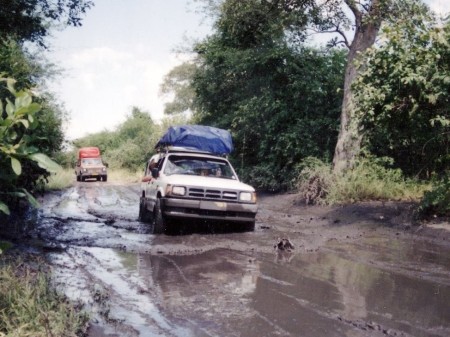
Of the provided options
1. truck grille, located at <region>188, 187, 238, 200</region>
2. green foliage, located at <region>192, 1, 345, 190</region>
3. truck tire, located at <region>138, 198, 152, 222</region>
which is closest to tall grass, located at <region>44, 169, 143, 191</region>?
truck tire, located at <region>138, 198, 152, 222</region>

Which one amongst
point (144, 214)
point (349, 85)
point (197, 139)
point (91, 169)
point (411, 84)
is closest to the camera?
point (411, 84)

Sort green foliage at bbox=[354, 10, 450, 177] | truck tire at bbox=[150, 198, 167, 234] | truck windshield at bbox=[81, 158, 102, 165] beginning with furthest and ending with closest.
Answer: truck windshield at bbox=[81, 158, 102, 165]
truck tire at bbox=[150, 198, 167, 234]
green foliage at bbox=[354, 10, 450, 177]

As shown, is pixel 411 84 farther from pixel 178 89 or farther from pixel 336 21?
pixel 178 89

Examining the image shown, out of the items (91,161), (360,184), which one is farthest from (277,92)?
(91,161)

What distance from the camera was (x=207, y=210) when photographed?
9.59 metres

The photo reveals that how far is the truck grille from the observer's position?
31.3 ft

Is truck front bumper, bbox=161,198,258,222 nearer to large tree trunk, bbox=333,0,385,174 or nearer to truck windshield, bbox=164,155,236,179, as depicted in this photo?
truck windshield, bbox=164,155,236,179

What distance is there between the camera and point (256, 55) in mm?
19922

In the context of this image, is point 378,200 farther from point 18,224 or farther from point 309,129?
point 18,224

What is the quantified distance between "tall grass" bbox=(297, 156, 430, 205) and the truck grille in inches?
219

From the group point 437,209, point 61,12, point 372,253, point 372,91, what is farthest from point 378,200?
point 61,12

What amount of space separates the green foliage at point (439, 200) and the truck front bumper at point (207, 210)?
13.2 feet

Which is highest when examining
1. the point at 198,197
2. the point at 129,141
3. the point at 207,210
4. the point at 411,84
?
the point at 129,141

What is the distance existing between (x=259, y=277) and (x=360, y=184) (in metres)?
8.40
